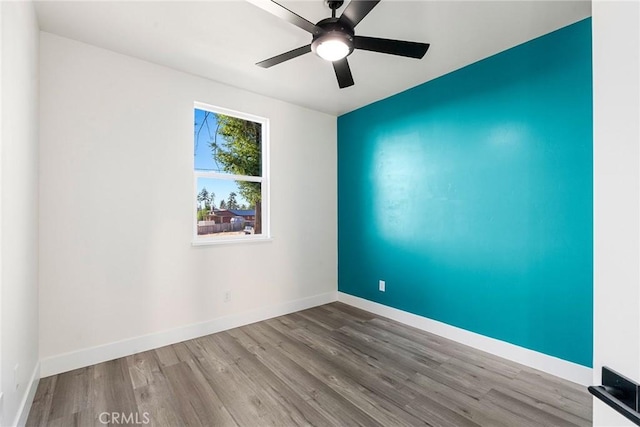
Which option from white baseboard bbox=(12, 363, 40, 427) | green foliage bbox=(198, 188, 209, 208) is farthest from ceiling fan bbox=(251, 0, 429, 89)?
white baseboard bbox=(12, 363, 40, 427)

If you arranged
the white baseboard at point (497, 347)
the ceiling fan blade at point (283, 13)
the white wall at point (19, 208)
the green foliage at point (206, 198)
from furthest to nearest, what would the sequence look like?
the green foliage at point (206, 198) < the white baseboard at point (497, 347) < the ceiling fan blade at point (283, 13) < the white wall at point (19, 208)

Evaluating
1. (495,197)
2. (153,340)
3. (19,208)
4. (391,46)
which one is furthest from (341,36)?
(153,340)

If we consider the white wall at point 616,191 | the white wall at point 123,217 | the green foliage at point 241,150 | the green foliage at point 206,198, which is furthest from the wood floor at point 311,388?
the green foliage at point 241,150

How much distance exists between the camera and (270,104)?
360 centimetres

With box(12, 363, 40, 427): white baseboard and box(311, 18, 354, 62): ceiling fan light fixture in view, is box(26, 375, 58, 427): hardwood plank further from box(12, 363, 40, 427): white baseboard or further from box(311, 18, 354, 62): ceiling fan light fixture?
box(311, 18, 354, 62): ceiling fan light fixture

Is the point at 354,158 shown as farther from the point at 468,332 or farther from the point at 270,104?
the point at 468,332

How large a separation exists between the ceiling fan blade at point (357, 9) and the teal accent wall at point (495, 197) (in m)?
1.72

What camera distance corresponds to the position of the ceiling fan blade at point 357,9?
1.53 m

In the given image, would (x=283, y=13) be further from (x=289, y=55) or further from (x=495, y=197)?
(x=495, y=197)

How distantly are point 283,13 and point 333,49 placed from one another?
0.38 m

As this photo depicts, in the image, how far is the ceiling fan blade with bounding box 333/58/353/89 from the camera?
2.05 m

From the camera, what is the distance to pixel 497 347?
263 cm

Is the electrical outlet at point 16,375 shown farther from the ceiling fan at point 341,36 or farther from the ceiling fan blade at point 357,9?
the ceiling fan blade at point 357,9

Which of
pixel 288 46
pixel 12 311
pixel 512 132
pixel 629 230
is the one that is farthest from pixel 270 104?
pixel 629 230
